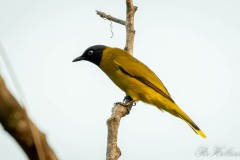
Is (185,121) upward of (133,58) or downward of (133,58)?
downward

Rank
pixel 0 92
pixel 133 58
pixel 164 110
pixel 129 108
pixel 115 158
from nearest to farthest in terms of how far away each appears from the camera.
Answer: pixel 0 92
pixel 115 158
pixel 129 108
pixel 164 110
pixel 133 58

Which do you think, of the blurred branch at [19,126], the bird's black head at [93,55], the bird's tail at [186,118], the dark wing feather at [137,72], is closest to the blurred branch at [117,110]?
the dark wing feather at [137,72]

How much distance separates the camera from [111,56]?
664 cm

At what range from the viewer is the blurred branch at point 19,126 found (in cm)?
78

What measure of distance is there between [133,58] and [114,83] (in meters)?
0.53

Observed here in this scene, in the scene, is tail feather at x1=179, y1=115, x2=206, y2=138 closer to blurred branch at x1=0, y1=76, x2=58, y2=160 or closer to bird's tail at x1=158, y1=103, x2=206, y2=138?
bird's tail at x1=158, y1=103, x2=206, y2=138

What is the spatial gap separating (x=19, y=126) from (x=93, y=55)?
238 inches

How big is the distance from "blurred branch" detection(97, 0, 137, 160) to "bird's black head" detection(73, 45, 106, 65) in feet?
2.01

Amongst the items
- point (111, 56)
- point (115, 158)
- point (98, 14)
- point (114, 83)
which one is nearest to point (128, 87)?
point (114, 83)

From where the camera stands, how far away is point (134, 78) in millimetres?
6332

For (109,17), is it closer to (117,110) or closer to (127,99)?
(127,99)

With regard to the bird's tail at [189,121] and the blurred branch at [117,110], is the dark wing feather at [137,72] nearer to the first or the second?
the blurred branch at [117,110]

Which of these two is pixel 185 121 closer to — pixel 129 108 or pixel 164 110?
pixel 164 110

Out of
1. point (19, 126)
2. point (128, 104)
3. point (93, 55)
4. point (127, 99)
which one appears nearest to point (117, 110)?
point (128, 104)
